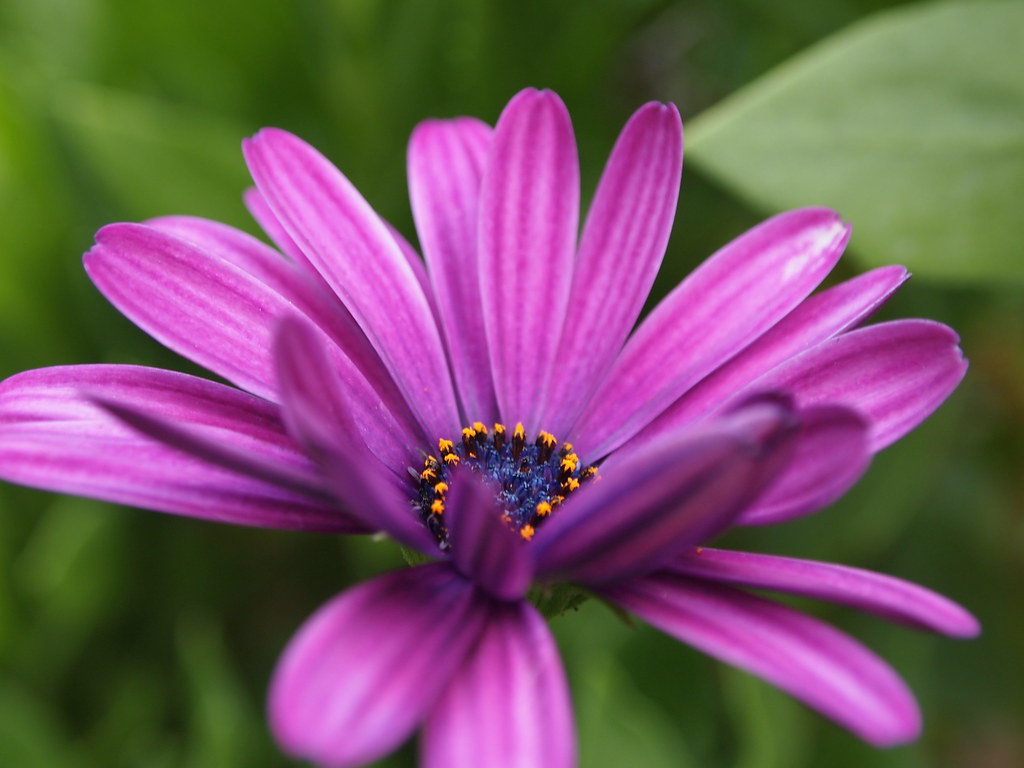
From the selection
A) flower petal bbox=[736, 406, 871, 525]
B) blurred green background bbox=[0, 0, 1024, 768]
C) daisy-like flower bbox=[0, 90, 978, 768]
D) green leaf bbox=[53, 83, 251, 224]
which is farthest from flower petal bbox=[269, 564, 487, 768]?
green leaf bbox=[53, 83, 251, 224]

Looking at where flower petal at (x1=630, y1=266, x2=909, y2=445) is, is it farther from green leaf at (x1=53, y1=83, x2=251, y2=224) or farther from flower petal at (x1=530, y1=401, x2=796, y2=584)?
green leaf at (x1=53, y1=83, x2=251, y2=224)

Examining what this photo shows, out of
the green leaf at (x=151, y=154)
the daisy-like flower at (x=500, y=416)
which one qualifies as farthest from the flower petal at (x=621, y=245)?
the green leaf at (x=151, y=154)

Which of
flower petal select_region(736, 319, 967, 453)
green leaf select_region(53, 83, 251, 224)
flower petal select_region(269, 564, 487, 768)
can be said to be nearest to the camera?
flower petal select_region(269, 564, 487, 768)

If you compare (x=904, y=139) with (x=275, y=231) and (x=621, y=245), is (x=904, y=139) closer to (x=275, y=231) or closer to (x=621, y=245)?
(x=621, y=245)

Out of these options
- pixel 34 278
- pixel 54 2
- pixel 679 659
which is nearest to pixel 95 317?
pixel 34 278

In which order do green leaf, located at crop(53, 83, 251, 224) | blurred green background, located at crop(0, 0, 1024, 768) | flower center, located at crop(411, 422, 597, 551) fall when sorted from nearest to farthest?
flower center, located at crop(411, 422, 597, 551)
blurred green background, located at crop(0, 0, 1024, 768)
green leaf, located at crop(53, 83, 251, 224)

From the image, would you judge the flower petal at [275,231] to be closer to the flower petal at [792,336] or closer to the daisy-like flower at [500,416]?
the daisy-like flower at [500,416]

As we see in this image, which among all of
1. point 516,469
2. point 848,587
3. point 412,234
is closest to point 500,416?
point 516,469

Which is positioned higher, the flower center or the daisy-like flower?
the daisy-like flower
